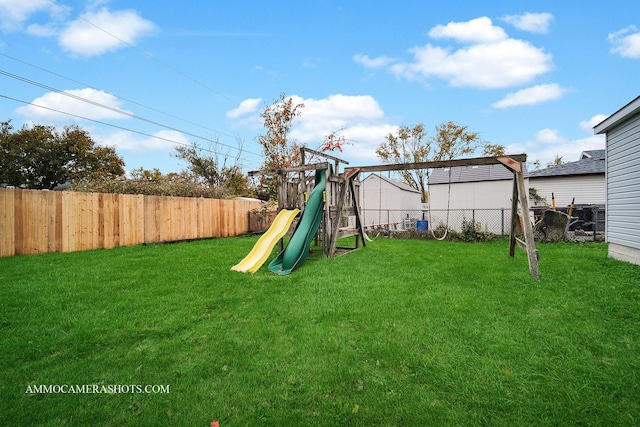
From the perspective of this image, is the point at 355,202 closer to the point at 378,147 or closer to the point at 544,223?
the point at 544,223

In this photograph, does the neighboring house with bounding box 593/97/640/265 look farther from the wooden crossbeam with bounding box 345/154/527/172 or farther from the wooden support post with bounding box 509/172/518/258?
the wooden crossbeam with bounding box 345/154/527/172

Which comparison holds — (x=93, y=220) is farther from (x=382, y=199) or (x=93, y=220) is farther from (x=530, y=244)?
(x=382, y=199)

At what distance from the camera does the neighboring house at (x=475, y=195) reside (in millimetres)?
14328

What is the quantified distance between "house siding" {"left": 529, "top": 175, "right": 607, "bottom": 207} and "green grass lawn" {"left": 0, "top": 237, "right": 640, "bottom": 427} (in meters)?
14.9

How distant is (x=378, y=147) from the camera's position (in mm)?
30672

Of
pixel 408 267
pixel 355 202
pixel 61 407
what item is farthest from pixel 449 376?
pixel 355 202

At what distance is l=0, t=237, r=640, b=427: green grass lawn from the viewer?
6.31 ft

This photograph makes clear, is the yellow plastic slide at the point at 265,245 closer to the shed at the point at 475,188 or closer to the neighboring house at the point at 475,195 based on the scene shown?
the neighboring house at the point at 475,195

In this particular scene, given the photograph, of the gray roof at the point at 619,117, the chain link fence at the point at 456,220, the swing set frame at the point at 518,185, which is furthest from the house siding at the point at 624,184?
the chain link fence at the point at 456,220

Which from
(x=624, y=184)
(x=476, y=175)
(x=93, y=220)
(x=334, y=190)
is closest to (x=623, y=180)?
(x=624, y=184)

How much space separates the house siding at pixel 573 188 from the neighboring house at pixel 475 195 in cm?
429

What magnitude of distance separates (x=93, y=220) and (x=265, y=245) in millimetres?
5568

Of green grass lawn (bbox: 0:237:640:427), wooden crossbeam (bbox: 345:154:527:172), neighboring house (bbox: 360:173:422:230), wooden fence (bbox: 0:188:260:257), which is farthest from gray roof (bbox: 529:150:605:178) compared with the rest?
wooden fence (bbox: 0:188:260:257)

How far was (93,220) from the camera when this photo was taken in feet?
28.1
